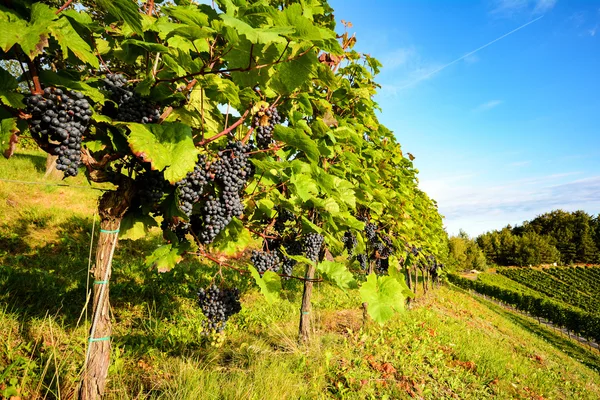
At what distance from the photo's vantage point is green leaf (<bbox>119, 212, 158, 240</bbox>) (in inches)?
98.0

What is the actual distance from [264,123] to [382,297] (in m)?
1.48

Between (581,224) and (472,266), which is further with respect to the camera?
(581,224)

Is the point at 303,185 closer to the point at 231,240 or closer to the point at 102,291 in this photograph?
the point at 231,240

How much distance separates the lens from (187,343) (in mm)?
4754

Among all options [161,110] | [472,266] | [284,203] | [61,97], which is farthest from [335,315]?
[472,266]

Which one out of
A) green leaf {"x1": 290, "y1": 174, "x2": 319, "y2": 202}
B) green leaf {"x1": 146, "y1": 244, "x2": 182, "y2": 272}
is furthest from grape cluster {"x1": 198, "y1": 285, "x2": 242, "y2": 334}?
green leaf {"x1": 290, "y1": 174, "x2": 319, "y2": 202}

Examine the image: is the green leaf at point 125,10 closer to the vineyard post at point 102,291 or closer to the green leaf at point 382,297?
the vineyard post at point 102,291

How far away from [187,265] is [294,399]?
587 centimetres

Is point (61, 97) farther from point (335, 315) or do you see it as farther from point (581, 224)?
point (581, 224)

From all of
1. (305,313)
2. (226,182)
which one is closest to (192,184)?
(226,182)

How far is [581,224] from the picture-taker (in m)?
94.8

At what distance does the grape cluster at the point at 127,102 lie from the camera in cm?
189

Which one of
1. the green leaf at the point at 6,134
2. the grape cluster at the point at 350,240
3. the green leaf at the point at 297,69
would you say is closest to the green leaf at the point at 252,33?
the green leaf at the point at 297,69

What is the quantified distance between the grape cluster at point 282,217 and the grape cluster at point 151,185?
1.25m
